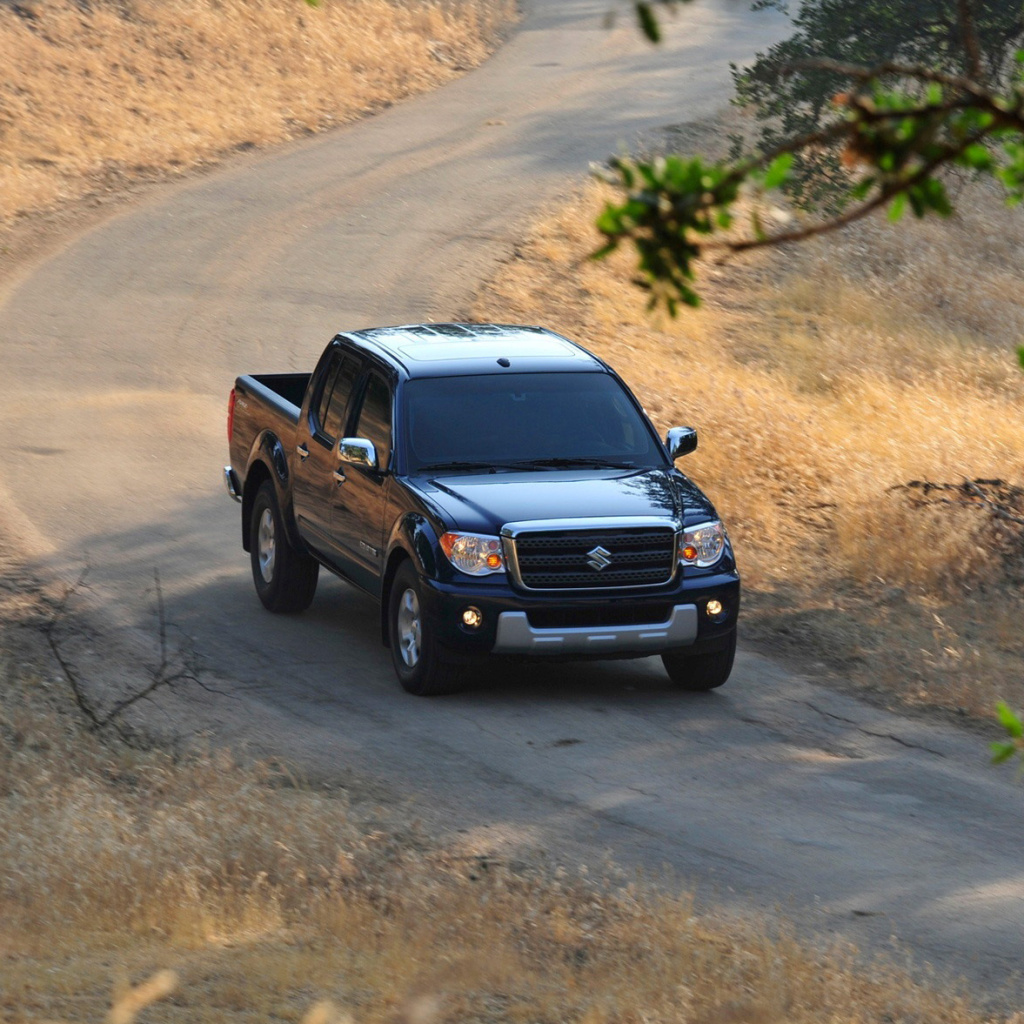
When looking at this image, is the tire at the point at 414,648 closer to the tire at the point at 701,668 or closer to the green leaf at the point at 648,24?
the tire at the point at 701,668

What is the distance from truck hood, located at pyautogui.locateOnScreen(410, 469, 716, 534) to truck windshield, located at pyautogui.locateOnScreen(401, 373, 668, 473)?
200 millimetres

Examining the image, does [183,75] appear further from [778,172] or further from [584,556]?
[778,172]

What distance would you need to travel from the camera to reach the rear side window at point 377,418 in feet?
35.6

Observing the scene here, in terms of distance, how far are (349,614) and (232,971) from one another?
6321 mm

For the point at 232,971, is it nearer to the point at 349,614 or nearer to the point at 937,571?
the point at 349,614

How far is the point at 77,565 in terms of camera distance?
13.2 m

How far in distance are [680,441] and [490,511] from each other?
5.56 feet

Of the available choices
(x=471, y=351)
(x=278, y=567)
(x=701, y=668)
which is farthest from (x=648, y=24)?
(x=278, y=567)

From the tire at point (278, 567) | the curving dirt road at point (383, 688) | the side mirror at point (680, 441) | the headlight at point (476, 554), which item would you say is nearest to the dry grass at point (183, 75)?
the curving dirt road at point (383, 688)

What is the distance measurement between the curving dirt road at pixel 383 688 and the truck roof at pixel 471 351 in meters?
1.98

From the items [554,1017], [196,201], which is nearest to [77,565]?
[554,1017]

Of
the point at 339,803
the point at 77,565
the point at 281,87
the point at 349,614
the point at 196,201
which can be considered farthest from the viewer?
the point at 281,87

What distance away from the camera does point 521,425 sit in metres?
10.9

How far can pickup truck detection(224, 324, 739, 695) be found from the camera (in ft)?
32.2
